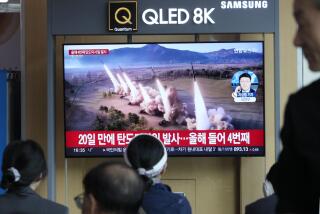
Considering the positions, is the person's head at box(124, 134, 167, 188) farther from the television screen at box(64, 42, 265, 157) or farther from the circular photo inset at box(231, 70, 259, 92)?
the circular photo inset at box(231, 70, 259, 92)

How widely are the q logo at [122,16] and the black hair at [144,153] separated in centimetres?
223

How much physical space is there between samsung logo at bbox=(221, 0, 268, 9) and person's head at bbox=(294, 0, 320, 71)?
402cm

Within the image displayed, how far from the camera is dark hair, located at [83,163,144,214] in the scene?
212cm

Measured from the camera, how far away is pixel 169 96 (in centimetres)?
558

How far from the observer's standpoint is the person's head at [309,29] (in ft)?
4.54

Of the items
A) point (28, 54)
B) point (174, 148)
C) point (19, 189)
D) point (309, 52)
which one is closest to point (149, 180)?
point (19, 189)

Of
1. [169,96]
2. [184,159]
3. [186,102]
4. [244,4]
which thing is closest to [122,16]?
[169,96]

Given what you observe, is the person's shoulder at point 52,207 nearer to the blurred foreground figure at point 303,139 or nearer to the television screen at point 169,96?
the blurred foreground figure at point 303,139

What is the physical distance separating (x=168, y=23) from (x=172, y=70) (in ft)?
1.46

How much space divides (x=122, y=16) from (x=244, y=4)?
1097mm

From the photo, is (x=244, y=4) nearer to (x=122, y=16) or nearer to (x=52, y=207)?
(x=122, y=16)

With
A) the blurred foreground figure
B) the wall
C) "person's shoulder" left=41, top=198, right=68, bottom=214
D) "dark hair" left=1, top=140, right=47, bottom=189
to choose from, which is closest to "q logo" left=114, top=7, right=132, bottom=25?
the wall

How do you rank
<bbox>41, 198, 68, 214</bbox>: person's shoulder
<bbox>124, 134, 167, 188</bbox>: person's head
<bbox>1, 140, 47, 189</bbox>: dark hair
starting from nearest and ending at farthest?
<bbox>41, 198, 68, 214</bbox>: person's shoulder, <bbox>1, 140, 47, 189</bbox>: dark hair, <bbox>124, 134, 167, 188</bbox>: person's head

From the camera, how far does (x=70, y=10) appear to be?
5453mm
